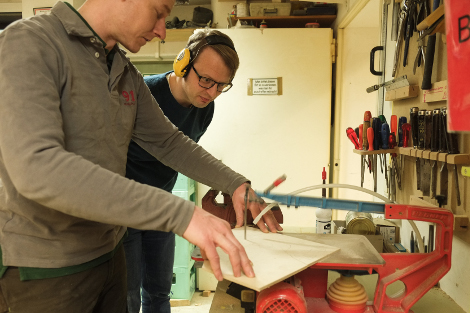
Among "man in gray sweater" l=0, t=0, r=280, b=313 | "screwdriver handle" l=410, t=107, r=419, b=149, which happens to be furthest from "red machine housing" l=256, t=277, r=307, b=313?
"screwdriver handle" l=410, t=107, r=419, b=149

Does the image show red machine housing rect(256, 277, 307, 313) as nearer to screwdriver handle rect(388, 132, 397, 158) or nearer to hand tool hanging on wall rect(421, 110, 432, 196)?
hand tool hanging on wall rect(421, 110, 432, 196)

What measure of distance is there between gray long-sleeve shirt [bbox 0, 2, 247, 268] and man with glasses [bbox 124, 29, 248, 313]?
378 millimetres

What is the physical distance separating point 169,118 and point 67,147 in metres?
0.81

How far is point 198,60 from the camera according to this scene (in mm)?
1422

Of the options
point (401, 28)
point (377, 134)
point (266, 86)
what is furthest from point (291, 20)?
point (377, 134)

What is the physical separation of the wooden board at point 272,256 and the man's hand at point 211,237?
7 centimetres

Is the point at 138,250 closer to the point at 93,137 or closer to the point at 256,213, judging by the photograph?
the point at 256,213

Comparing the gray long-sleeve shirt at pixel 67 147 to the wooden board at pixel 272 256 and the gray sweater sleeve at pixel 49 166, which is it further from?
the wooden board at pixel 272 256

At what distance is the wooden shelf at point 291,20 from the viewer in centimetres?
273

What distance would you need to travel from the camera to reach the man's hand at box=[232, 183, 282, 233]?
3.68 ft

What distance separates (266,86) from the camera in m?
2.74

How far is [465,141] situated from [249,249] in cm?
71

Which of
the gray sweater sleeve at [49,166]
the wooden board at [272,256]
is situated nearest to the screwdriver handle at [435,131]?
the wooden board at [272,256]

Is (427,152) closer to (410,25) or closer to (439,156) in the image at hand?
(439,156)
